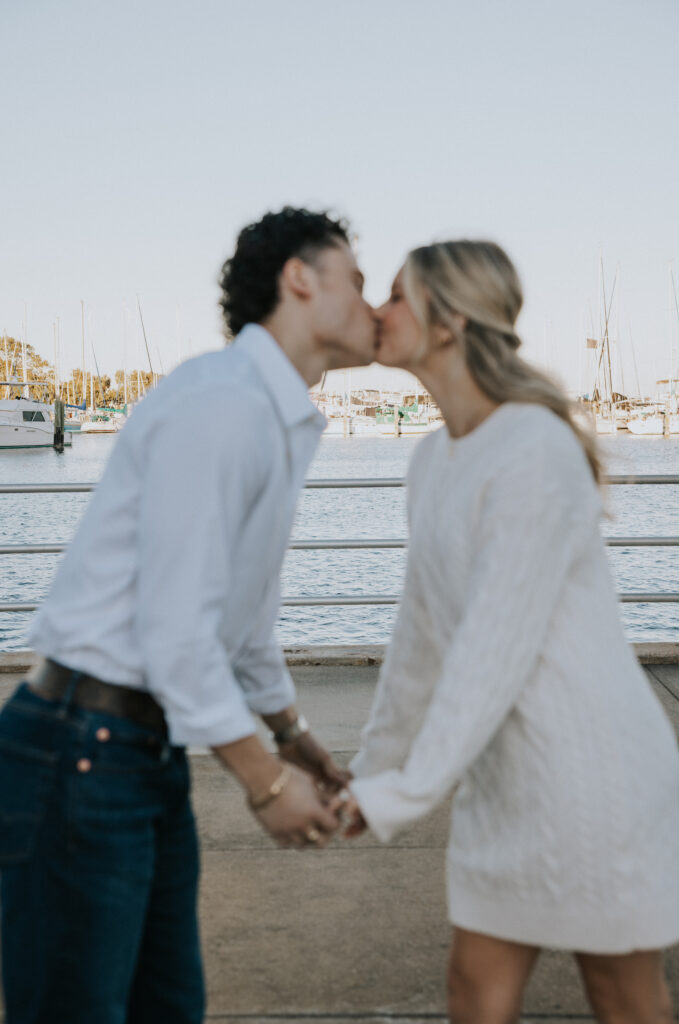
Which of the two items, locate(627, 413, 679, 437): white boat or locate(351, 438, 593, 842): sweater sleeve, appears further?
locate(627, 413, 679, 437): white boat

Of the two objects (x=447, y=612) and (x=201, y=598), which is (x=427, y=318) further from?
(x=201, y=598)

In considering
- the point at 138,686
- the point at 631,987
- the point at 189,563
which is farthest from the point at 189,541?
the point at 631,987

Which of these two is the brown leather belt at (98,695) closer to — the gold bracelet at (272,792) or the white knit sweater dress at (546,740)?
the gold bracelet at (272,792)

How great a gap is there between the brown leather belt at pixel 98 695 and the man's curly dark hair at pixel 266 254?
0.74m

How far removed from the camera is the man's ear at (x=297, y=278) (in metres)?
1.96

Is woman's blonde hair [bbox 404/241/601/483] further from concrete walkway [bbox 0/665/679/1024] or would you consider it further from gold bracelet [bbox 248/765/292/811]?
concrete walkway [bbox 0/665/679/1024]

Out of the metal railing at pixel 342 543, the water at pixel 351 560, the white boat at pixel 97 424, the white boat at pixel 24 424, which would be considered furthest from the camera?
the white boat at pixel 97 424

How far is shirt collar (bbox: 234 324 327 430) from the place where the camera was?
1.79 meters

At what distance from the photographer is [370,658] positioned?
18.6 feet

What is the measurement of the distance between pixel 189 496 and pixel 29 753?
0.49m

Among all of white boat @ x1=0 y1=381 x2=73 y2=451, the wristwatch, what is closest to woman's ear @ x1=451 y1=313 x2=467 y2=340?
the wristwatch

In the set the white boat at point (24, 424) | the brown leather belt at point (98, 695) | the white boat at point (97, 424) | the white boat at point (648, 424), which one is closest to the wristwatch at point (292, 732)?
the brown leather belt at point (98, 695)

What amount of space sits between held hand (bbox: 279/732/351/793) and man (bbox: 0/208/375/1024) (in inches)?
15.2

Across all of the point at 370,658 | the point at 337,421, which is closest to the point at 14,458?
the point at 337,421
